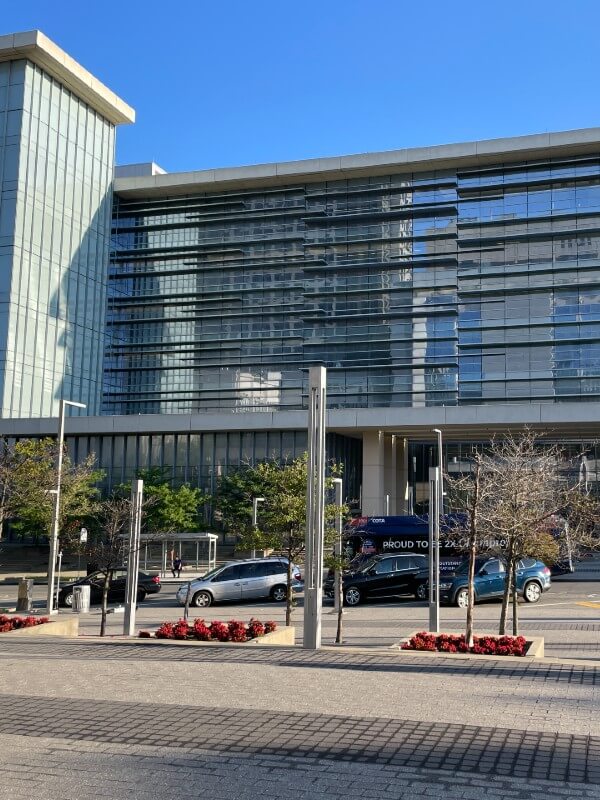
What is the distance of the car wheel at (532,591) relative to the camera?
2689 cm

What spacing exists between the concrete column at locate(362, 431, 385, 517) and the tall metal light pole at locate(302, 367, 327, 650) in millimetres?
41909

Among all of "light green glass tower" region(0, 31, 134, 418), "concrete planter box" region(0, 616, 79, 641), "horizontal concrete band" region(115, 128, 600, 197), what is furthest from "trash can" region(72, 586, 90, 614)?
"horizontal concrete band" region(115, 128, 600, 197)

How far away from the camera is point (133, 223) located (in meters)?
83.2

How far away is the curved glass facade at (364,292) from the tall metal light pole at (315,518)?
2291 inches

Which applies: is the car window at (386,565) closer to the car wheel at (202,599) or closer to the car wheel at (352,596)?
the car wheel at (352,596)

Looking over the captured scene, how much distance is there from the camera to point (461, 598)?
83.0 ft

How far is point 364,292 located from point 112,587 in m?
52.5

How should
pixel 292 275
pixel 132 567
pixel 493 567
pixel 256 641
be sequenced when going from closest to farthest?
pixel 256 641 → pixel 132 567 → pixel 493 567 → pixel 292 275

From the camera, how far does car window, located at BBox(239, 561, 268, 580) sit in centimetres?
2798

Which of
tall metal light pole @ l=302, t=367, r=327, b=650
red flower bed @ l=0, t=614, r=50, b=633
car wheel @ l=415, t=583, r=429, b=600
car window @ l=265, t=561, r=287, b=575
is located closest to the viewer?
tall metal light pole @ l=302, t=367, r=327, b=650

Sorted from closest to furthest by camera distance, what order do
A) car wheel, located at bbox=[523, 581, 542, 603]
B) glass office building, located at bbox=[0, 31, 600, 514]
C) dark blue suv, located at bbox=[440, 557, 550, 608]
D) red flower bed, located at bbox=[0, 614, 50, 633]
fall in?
1. red flower bed, located at bbox=[0, 614, 50, 633]
2. dark blue suv, located at bbox=[440, 557, 550, 608]
3. car wheel, located at bbox=[523, 581, 542, 603]
4. glass office building, located at bbox=[0, 31, 600, 514]

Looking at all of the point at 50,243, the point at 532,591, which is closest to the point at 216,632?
the point at 532,591

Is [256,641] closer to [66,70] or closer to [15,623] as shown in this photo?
[15,623]

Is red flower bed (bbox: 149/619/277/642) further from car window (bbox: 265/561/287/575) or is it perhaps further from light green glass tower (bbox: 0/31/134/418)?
light green glass tower (bbox: 0/31/134/418)
